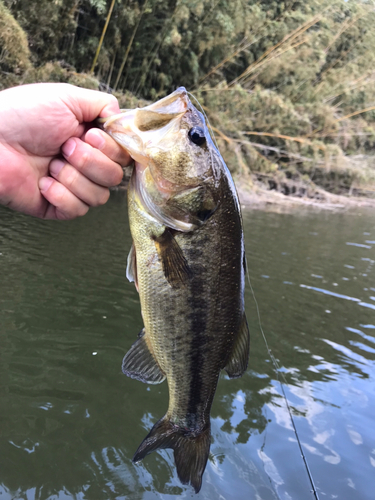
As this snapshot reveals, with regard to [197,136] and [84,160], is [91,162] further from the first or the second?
[197,136]

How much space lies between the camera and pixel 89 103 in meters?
1.85

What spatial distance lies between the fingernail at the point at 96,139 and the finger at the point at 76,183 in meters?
0.21

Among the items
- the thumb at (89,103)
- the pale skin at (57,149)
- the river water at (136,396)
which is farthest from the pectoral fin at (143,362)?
the river water at (136,396)

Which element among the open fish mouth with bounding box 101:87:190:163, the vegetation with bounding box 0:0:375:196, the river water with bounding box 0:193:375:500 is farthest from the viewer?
the vegetation with bounding box 0:0:375:196

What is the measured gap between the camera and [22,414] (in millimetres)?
3395

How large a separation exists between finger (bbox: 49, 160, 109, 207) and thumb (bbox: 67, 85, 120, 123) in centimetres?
26

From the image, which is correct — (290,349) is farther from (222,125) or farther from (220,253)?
(222,125)

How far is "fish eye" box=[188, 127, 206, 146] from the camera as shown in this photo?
163 centimetres

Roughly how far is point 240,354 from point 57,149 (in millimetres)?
1460

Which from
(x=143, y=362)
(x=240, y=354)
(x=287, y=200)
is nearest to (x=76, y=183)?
(x=143, y=362)

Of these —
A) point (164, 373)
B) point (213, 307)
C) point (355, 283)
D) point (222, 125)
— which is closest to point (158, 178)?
point (213, 307)

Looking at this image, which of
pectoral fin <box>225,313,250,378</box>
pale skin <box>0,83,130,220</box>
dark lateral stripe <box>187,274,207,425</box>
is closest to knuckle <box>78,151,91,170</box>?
pale skin <box>0,83,130,220</box>

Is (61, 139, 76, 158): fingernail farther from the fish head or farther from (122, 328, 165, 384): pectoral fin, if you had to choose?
(122, 328, 165, 384): pectoral fin

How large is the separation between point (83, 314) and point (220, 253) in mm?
4164
